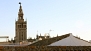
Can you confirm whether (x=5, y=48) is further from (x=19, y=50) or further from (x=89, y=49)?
(x=89, y=49)

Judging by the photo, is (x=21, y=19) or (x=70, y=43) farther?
(x=21, y=19)

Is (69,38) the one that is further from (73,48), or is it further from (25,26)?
(25,26)

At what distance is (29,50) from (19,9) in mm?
89348

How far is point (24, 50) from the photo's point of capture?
7691 mm

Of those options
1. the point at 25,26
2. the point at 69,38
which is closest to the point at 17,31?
the point at 25,26

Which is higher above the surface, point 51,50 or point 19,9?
point 19,9

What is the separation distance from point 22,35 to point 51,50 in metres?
86.0

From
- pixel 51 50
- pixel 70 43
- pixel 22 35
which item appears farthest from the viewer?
pixel 22 35

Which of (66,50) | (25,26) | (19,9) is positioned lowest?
(66,50)

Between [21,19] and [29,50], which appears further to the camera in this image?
[21,19]

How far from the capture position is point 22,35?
93.1 metres

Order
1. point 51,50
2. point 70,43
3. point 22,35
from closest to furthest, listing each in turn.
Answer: point 51,50 → point 70,43 → point 22,35

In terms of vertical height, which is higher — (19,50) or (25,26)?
(25,26)

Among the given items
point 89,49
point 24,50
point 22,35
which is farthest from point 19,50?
point 22,35
